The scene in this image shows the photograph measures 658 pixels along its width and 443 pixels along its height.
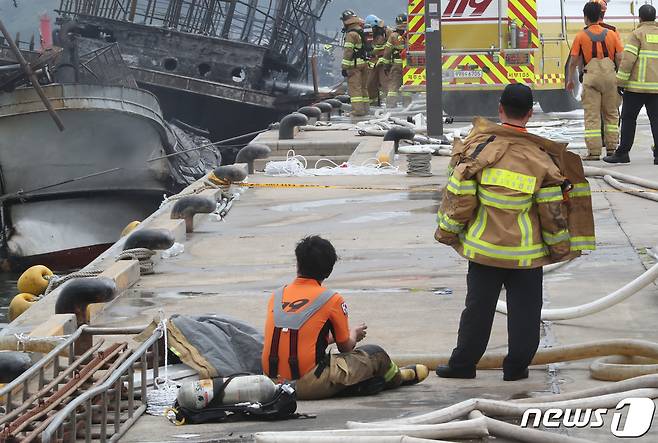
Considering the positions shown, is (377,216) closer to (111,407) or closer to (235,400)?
(111,407)

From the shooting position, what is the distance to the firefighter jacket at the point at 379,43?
25.2 m

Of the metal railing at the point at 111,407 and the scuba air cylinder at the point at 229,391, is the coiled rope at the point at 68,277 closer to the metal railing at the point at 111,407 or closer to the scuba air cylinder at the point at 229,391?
the metal railing at the point at 111,407

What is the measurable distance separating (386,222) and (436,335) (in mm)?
4710

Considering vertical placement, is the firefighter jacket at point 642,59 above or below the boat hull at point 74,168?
above

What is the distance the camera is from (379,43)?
25625 millimetres

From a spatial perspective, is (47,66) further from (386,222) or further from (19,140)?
(386,222)

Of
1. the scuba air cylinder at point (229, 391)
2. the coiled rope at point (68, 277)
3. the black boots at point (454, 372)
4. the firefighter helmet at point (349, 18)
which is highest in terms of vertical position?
the firefighter helmet at point (349, 18)

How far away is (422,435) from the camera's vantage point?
493cm

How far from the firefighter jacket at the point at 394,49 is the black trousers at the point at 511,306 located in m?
19.1

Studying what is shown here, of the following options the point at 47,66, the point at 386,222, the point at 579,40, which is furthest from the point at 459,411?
the point at 47,66

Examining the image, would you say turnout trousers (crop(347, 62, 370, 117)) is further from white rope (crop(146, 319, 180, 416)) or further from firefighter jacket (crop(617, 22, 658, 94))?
white rope (crop(146, 319, 180, 416))

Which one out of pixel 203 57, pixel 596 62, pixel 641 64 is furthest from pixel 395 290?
pixel 203 57

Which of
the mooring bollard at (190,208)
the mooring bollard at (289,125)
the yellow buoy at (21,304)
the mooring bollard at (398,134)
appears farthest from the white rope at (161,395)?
the mooring bollard at (289,125)

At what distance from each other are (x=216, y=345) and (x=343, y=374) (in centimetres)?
79
